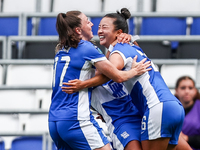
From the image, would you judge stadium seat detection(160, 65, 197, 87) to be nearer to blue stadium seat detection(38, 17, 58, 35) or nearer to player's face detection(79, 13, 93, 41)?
blue stadium seat detection(38, 17, 58, 35)

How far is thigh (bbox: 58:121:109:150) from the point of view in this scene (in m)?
3.24

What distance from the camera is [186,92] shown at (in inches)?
177

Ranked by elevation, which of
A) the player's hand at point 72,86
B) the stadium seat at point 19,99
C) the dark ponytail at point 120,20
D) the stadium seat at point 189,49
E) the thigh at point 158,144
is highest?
the dark ponytail at point 120,20

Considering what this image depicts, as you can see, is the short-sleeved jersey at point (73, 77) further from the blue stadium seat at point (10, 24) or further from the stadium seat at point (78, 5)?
the stadium seat at point (78, 5)

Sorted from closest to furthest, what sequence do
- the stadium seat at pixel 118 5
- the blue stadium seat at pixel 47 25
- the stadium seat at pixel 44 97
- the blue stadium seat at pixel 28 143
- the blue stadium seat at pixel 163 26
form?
the blue stadium seat at pixel 28 143
the stadium seat at pixel 44 97
the blue stadium seat at pixel 163 26
the blue stadium seat at pixel 47 25
the stadium seat at pixel 118 5

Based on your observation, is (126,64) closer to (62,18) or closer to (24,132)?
(62,18)

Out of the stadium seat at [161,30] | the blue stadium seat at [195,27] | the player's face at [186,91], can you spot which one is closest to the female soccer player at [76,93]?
the player's face at [186,91]

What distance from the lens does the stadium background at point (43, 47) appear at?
Result: 5.19 m

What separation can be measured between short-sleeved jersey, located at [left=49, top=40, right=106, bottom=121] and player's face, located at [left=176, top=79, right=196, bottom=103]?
151 centimetres

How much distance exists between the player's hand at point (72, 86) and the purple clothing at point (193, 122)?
1662mm

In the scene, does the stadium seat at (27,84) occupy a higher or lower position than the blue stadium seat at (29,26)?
lower

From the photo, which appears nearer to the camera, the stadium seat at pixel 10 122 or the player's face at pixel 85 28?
the player's face at pixel 85 28

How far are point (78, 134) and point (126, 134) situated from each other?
1.34ft

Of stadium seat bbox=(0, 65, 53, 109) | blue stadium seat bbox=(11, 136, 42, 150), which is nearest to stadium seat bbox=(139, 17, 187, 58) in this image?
stadium seat bbox=(0, 65, 53, 109)
